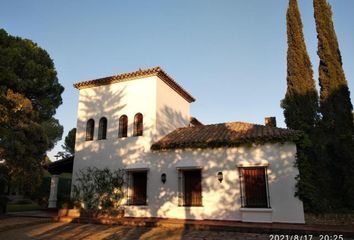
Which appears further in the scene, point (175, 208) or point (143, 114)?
point (143, 114)

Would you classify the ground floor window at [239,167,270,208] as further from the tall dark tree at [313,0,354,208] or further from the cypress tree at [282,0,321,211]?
the tall dark tree at [313,0,354,208]

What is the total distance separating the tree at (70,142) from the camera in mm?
43772

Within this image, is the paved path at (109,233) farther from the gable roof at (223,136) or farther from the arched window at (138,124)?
the arched window at (138,124)

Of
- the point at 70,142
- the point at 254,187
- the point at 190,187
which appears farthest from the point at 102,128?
the point at 70,142

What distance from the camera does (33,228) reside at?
1121 cm

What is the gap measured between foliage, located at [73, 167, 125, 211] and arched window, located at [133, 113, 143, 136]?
2.21m

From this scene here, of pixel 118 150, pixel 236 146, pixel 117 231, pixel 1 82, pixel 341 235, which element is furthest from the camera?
pixel 1 82

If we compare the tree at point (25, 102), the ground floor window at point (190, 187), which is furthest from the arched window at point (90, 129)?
the ground floor window at point (190, 187)

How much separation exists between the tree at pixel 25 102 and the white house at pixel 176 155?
2636 mm

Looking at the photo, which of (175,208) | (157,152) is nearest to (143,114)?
(157,152)

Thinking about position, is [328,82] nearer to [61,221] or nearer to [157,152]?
[157,152]

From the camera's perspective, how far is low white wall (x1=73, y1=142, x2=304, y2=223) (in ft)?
36.6

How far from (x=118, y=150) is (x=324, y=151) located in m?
10.6

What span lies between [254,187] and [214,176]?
6.08 ft
